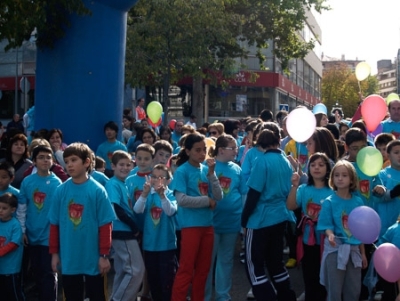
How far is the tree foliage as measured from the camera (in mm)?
9695

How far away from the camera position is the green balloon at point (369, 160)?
19.9ft

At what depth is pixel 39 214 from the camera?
21.0 feet

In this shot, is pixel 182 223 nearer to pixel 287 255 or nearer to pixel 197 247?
pixel 197 247

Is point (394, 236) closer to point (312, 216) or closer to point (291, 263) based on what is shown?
point (312, 216)

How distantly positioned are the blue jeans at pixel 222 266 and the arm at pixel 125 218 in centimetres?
94

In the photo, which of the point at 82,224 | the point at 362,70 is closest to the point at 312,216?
the point at 82,224

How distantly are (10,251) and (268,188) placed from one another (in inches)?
101

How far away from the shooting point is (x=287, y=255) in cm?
958

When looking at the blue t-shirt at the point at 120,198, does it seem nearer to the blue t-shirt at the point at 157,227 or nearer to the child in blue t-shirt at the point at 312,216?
the blue t-shirt at the point at 157,227

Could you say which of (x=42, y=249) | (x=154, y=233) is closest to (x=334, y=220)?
(x=154, y=233)

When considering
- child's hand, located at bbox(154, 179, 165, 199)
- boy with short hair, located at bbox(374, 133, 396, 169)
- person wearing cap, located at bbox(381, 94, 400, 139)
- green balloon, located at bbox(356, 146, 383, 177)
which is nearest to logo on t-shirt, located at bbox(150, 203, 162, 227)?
child's hand, located at bbox(154, 179, 165, 199)

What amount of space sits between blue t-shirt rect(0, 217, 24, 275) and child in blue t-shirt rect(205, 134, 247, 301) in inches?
75.7

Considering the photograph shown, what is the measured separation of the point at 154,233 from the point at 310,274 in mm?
1642

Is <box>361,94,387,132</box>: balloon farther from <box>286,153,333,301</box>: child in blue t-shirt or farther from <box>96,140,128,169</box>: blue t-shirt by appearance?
<box>96,140,128,169</box>: blue t-shirt
